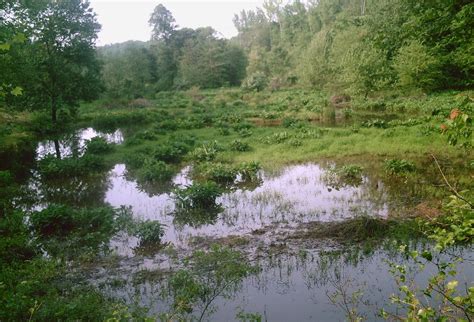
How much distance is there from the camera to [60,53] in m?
29.5

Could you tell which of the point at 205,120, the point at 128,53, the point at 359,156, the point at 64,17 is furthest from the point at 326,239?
the point at 128,53

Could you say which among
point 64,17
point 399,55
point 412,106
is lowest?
point 412,106

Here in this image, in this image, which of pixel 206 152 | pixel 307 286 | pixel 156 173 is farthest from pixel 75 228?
pixel 206 152

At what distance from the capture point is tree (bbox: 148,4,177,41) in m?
64.5

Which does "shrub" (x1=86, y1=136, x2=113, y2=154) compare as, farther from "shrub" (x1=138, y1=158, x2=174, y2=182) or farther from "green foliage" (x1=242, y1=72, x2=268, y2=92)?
"green foliage" (x1=242, y1=72, x2=268, y2=92)

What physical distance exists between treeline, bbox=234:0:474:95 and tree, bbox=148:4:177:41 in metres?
15.0

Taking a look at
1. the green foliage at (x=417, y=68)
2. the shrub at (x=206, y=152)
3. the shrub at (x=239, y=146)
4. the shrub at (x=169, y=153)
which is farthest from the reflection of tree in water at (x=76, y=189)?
the green foliage at (x=417, y=68)

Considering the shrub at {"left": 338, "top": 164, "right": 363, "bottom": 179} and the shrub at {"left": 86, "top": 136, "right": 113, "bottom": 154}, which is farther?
the shrub at {"left": 86, "top": 136, "right": 113, "bottom": 154}

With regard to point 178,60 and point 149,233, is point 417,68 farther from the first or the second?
point 178,60

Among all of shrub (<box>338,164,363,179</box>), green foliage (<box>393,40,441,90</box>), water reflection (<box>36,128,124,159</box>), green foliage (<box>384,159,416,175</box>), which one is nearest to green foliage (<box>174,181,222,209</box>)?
shrub (<box>338,164,363,179</box>)

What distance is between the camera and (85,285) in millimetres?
9000

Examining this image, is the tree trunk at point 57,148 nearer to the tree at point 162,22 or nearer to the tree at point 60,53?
the tree at point 60,53

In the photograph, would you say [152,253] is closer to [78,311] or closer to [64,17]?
[78,311]

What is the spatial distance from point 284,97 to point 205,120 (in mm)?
14341
